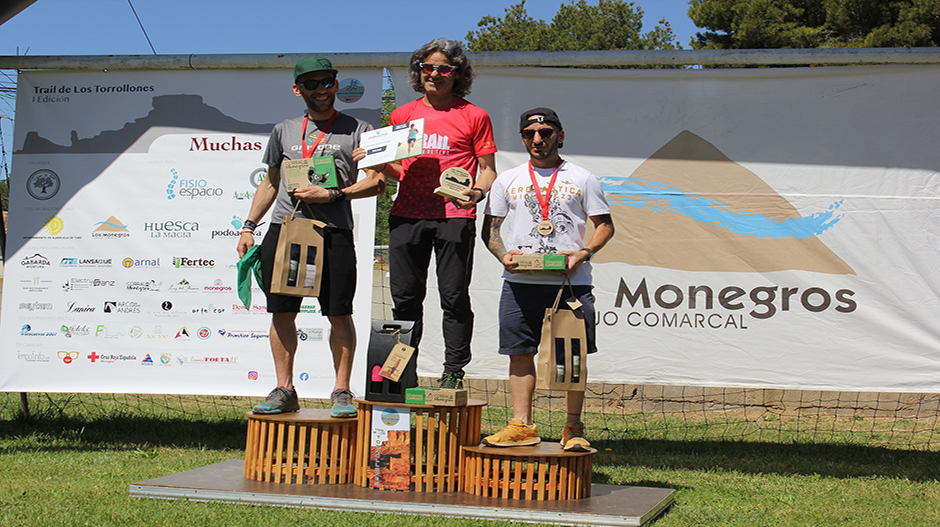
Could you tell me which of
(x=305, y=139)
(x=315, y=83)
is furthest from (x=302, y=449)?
(x=315, y=83)

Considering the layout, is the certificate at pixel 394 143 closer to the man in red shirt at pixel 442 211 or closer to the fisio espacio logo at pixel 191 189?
the man in red shirt at pixel 442 211

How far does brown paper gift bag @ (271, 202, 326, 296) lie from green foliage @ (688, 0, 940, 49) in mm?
10378

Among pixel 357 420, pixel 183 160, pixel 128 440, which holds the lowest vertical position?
pixel 128 440

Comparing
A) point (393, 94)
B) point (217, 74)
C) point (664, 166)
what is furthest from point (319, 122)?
point (664, 166)

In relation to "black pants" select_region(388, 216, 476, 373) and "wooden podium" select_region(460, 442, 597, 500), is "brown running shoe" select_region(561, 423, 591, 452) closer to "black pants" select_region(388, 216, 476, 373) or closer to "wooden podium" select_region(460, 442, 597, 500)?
"wooden podium" select_region(460, 442, 597, 500)

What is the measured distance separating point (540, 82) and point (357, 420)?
2.54 m

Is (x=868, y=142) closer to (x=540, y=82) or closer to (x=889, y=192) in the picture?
(x=889, y=192)

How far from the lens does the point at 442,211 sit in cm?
395

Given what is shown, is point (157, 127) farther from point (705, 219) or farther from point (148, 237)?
point (705, 219)

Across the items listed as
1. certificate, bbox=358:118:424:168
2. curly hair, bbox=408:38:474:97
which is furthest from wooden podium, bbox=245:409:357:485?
curly hair, bbox=408:38:474:97

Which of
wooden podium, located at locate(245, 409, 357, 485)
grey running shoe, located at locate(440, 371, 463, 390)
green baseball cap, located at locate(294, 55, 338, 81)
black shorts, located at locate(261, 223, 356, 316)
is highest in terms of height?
green baseball cap, located at locate(294, 55, 338, 81)

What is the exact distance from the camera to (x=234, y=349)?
5.24 meters

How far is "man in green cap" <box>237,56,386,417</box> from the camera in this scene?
13.0 ft

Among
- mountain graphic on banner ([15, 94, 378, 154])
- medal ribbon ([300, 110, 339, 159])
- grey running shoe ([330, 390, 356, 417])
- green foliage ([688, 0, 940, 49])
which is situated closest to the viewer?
grey running shoe ([330, 390, 356, 417])
